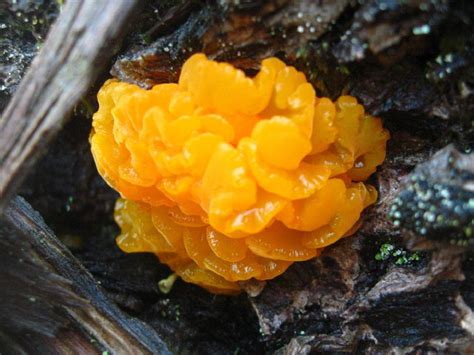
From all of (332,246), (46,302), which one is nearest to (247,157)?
(332,246)

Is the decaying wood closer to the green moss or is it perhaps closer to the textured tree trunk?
the textured tree trunk

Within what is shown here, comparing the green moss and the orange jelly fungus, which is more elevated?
the orange jelly fungus

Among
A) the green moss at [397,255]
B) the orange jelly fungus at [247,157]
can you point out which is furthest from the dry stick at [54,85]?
the green moss at [397,255]

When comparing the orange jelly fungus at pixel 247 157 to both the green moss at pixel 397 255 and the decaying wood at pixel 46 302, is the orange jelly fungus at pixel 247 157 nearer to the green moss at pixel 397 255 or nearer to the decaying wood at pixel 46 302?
the green moss at pixel 397 255

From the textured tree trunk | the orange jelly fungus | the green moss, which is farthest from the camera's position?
the green moss

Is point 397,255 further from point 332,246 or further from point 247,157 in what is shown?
point 247,157

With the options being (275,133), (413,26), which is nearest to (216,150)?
(275,133)

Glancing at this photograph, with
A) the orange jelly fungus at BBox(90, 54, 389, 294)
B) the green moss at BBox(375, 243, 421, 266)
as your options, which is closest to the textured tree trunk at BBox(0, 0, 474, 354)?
the green moss at BBox(375, 243, 421, 266)
